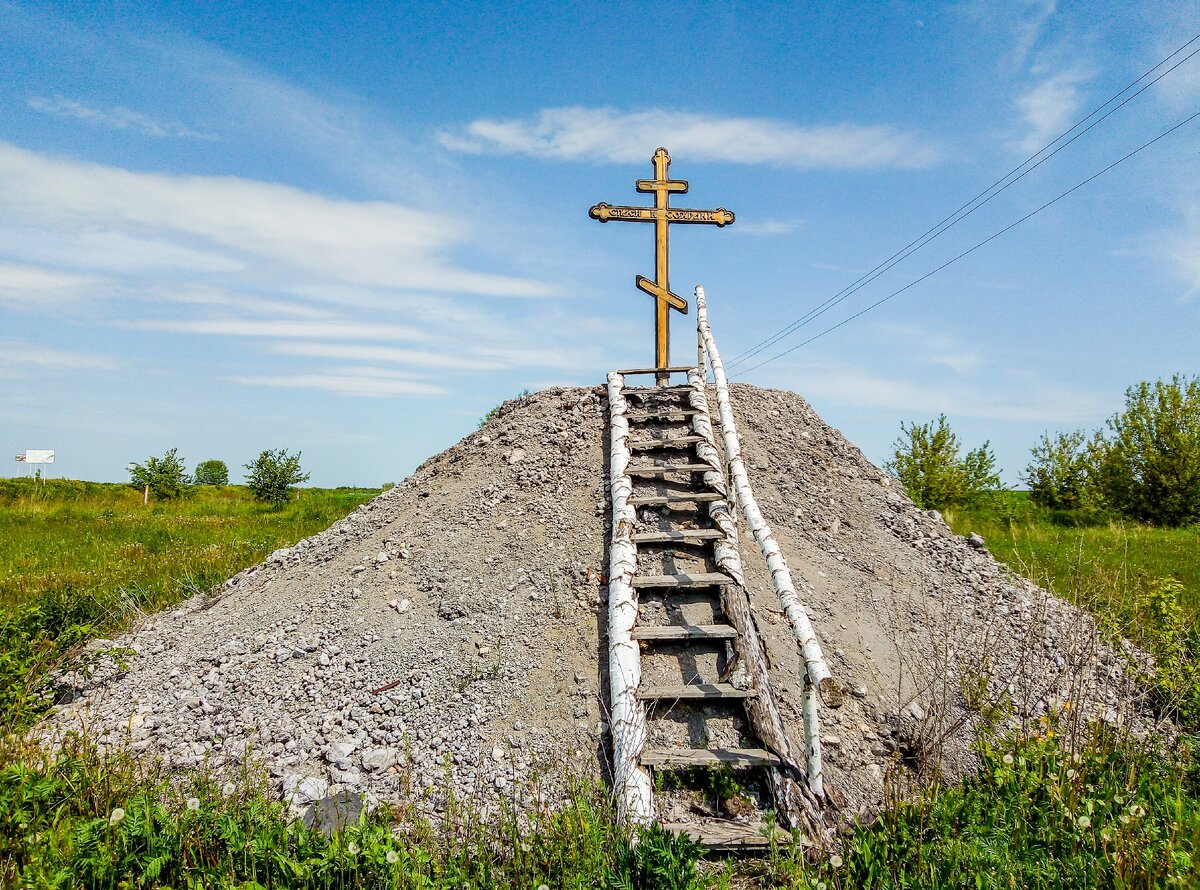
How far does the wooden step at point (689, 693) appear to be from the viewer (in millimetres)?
5762

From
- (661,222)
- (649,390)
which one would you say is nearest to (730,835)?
(649,390)

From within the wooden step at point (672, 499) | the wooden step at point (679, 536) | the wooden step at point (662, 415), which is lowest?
the wooden step at point (679, 536)

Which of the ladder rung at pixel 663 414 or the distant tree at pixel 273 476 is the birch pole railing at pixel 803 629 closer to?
the ladder rung at pixel 663 414

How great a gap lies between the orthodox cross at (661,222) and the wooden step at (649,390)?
0.62 metres

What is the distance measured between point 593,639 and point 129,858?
3.67 m

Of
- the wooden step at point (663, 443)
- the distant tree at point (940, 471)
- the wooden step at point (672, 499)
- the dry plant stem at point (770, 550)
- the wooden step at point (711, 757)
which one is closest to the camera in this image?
the dry plant stem at point (770, 550)

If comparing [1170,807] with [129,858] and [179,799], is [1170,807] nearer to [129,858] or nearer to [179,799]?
[129,858]

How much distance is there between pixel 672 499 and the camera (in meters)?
7.92

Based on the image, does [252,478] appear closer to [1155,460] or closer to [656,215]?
[656,215]

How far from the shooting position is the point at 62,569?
12.6 m

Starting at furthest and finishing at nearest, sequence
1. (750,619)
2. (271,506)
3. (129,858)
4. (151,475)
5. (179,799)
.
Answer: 1. (151,475)
2. (271,506)
3. (750,619)
4. (179,799)
5. (129,858)

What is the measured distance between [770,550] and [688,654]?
47.7 inches

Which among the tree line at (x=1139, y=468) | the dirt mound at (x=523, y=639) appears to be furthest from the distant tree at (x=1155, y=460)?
the dirt mound at (x=523, y=639)

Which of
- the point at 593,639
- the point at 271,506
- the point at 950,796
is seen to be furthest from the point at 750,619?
the point at 271,506
